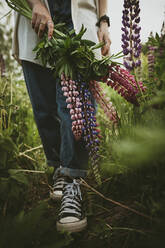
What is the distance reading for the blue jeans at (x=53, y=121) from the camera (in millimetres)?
1135

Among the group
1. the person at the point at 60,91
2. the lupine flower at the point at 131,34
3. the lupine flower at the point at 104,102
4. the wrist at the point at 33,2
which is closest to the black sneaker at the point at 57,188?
the person at the point at 60,91

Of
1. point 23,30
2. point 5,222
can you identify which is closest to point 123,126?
point 5,222

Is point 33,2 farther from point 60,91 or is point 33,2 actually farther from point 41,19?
point 60,91

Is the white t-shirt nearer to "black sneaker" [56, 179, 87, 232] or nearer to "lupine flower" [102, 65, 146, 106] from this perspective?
"lupine flower" [102, 65, 146, 106]

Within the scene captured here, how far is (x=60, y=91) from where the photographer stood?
1.19 metres

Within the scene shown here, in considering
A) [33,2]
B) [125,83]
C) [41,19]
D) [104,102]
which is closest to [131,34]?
[125,83]

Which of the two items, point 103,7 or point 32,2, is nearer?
point 32,2

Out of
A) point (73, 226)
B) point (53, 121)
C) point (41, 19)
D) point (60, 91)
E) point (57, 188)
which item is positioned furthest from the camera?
point (53, 121)

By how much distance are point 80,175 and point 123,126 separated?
0.39m

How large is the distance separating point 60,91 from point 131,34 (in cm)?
51

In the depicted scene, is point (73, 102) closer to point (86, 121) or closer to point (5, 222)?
point (86, 121)

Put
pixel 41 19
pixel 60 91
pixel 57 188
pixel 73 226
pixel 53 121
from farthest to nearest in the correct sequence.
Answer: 1. pixel 53 121
2. pixel 57 188
3. pixel 60 91
4. pixel 41 19
5. pixel 73 226

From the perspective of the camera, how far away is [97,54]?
1143 mm

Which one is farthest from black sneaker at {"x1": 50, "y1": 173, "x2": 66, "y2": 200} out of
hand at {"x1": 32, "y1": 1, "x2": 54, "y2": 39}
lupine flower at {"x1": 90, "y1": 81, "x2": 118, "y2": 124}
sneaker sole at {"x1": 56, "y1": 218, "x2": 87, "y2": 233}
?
hand at {"x1": 32, "y1": 1, "x2": 54, "y2": 39}
